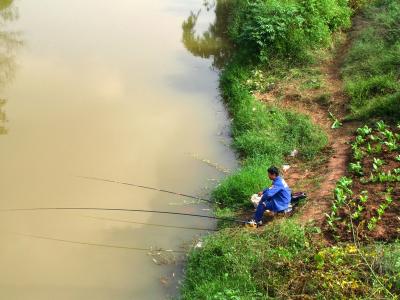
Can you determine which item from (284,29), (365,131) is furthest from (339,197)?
(284,29)

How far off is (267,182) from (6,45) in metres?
7.97

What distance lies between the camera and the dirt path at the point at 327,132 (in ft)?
23.4

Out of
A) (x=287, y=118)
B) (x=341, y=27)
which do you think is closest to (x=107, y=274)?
(x=287, y=118)

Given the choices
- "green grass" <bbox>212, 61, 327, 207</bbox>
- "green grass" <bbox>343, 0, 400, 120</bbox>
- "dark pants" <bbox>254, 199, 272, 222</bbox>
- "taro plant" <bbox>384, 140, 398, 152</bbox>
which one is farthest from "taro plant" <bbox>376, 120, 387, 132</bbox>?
"dark pants" <bbox>254, 199, 272, 222</bbox>

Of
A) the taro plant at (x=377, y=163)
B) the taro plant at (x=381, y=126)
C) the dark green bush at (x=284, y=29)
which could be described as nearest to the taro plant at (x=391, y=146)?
the taro plant at (x=377, y=163)

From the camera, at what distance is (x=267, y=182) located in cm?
775

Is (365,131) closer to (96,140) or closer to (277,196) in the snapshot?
(277,196)

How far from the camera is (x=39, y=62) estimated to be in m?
11.5

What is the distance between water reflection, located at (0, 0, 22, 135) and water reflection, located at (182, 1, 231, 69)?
14.7 ft

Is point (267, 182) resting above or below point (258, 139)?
below

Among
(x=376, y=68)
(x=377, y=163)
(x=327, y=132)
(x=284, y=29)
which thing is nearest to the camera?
(x=377, y=163)

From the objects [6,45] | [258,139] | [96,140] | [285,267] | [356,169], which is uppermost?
[6,45]

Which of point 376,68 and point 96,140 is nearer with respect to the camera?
point 96,140

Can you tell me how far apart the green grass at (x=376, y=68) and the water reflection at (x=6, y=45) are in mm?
6840
